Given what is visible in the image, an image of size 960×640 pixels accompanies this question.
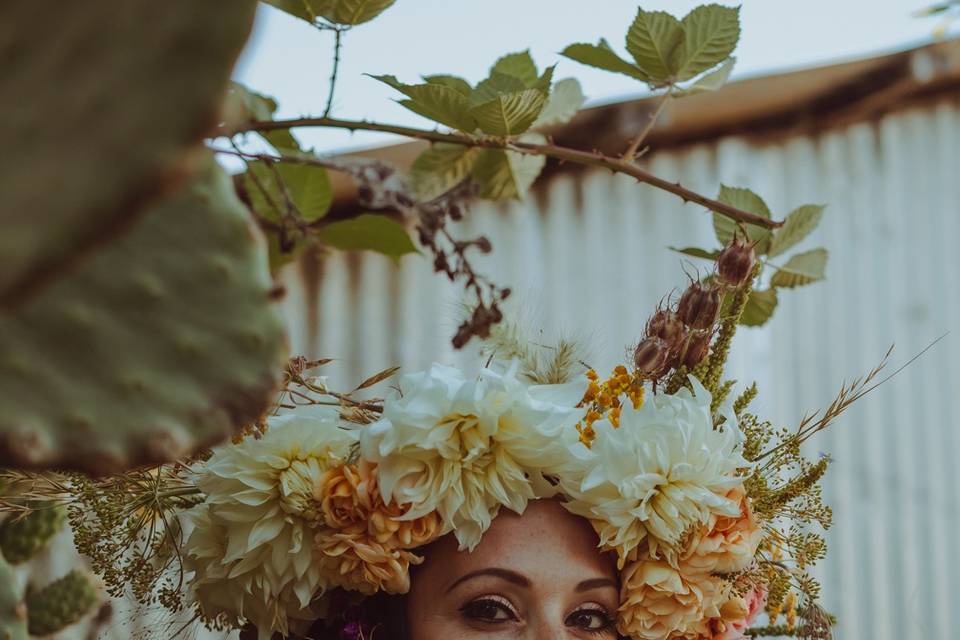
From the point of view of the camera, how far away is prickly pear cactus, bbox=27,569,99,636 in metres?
2.54

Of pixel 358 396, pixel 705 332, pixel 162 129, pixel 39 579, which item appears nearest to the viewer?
pixel 162 129

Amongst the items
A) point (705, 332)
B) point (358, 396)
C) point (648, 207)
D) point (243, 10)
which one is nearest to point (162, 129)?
point (243, 10)

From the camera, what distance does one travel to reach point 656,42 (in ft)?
3.76

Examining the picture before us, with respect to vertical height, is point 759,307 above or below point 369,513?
above

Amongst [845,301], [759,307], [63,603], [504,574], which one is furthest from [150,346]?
[845,301]

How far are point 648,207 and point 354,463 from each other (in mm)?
2291

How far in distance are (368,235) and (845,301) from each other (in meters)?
2.31

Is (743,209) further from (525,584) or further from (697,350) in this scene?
(525,584)

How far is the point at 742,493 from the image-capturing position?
50.3 inches

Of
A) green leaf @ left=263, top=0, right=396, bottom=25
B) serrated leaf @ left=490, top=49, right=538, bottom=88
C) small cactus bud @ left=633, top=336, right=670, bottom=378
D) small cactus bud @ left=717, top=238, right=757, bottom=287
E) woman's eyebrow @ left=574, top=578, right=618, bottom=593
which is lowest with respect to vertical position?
woman's eyebrow @ left=574, top=578, right=618, bottom=593

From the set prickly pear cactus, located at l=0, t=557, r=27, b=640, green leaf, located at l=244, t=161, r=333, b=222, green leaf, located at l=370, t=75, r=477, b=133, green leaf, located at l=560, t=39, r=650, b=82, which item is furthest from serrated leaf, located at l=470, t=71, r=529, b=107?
prickly pear cactus, located at l=0, t=557, r=27, b=640

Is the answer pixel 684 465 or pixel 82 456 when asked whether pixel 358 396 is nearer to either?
pixel 684 465

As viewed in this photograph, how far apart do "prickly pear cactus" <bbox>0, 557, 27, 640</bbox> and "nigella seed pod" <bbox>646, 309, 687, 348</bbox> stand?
0.64 m

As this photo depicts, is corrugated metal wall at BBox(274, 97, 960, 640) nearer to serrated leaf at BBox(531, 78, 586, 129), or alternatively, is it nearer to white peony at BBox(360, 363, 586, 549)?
serrated leaf at BBox(531, 78, 586, 129)
